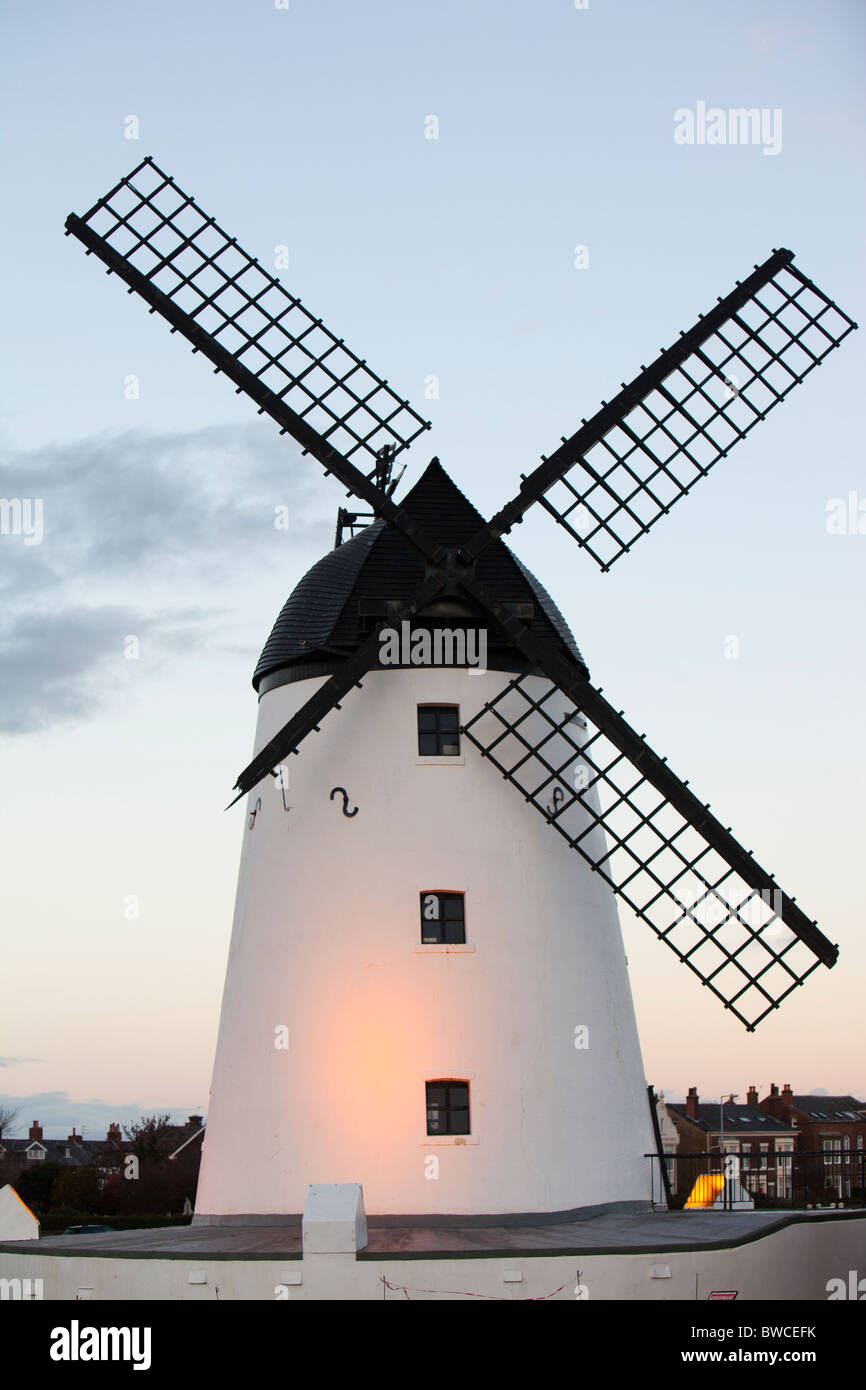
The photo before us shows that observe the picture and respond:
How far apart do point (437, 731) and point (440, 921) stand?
7.62ft

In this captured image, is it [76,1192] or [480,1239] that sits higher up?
[480,1239]

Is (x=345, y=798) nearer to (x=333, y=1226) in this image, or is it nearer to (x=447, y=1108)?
(x=447, y=1108)

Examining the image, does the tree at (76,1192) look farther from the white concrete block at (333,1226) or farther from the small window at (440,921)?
the white concrete block at (333,1226)

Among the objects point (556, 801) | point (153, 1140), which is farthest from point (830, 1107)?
point (556, 801)

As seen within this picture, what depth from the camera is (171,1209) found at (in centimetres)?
4438

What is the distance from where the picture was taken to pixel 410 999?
1684cm

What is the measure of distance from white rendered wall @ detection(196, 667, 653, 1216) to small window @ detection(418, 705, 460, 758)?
167 mm

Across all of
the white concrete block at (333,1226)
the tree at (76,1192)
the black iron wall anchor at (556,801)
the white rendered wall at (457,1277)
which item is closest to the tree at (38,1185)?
the tree at (76,1192)

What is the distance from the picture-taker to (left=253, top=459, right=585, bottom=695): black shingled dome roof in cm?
1803

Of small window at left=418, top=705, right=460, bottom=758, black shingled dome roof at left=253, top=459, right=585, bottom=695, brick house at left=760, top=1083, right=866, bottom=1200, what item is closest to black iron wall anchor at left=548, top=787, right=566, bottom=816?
small window at left=418, top=705, right=460, bottom=758

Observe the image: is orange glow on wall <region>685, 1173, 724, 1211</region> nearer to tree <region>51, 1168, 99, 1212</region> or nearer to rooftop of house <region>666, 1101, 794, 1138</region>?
tree <region>51, 1168, 99, 1212</region>

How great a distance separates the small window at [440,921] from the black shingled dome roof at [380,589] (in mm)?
3003
